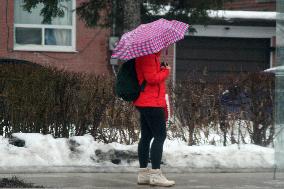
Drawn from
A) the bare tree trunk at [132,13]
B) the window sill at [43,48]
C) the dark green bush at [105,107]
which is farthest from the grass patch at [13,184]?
the window sill at [43,48]

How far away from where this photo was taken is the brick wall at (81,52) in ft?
61.9

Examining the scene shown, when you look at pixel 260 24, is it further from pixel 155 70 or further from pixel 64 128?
pixel 155 70

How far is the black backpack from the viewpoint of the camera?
7812 millimetres

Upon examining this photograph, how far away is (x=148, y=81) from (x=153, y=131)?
588 mm

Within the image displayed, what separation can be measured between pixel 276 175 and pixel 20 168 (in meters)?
3.22

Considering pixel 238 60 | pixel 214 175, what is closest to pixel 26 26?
pixel 238 60

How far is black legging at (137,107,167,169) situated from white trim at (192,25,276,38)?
12.7 metres

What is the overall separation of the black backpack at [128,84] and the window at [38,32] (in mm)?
11352

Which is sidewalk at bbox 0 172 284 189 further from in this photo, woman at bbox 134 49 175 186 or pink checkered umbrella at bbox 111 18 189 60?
pink checkered umbrella at bbox 111 18 189 60

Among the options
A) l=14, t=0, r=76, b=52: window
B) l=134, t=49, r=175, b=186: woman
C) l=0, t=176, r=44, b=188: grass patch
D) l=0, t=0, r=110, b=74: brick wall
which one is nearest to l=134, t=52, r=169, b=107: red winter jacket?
l=134, t=49, r=175, b=186: woman

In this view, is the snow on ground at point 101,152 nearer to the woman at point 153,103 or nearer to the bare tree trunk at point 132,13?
the woman at point 153,103

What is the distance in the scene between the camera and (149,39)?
7766mm

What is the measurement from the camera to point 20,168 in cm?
904

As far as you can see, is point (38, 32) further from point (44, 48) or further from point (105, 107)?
point (105, 107)
